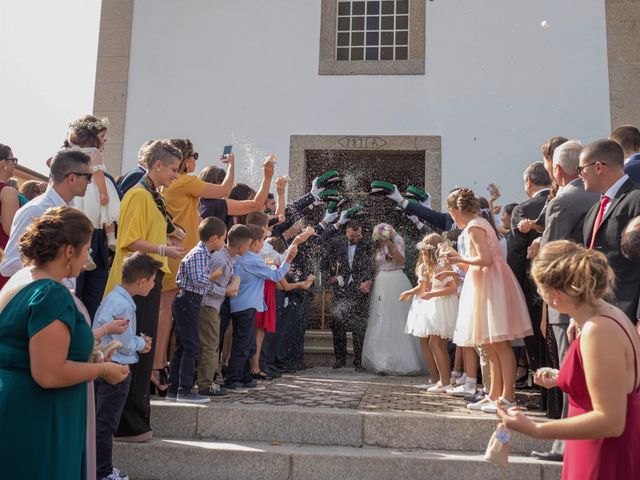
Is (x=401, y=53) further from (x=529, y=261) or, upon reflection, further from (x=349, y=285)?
(x=529, y=261)

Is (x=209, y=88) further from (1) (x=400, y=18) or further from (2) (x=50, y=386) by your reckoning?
(2) (x=50, y=386)

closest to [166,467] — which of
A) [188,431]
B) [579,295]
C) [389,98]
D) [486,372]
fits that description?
[188,431]

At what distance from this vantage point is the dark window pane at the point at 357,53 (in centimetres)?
1134

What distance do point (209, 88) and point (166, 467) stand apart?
785 centimetres

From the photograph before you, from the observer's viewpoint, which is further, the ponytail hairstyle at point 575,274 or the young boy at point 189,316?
the young boy at point 189,316

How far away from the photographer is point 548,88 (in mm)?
10508

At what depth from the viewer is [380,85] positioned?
10.9m

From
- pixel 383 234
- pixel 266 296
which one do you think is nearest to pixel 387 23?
pixel 383 234

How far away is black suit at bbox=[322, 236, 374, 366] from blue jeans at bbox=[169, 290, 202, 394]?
10.4ft

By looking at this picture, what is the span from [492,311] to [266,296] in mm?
2729

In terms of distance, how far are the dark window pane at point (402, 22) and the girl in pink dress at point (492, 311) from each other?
6836 millimetres

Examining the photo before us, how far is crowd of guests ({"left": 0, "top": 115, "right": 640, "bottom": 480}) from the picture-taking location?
231cm

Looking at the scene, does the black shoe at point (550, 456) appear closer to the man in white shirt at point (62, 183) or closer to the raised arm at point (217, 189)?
the raised arm at point (217, 189)

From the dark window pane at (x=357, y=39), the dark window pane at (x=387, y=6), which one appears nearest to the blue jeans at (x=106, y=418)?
the dark window pane at (x=357, y=39)
